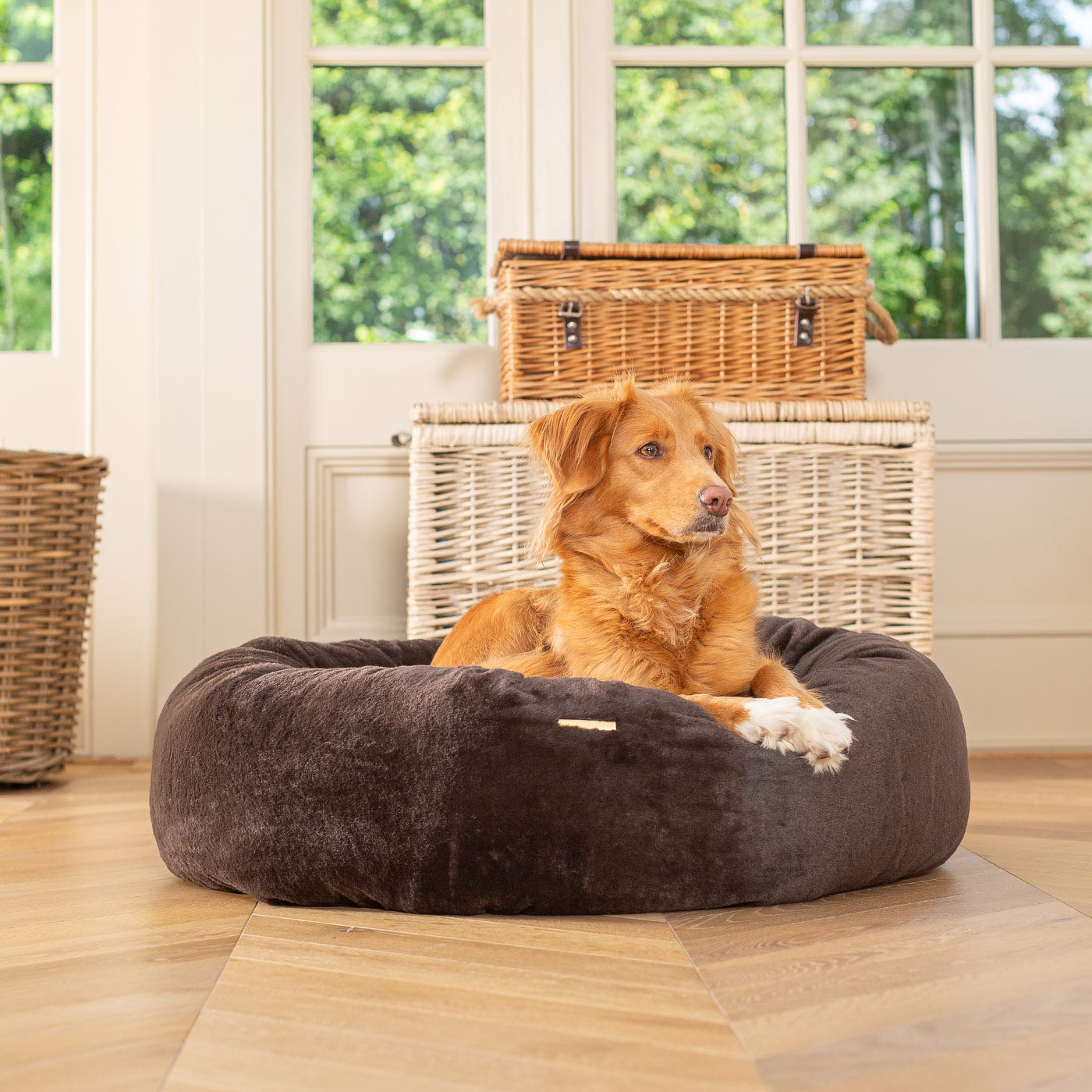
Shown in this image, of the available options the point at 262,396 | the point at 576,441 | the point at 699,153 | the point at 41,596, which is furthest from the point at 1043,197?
the point at 41,596

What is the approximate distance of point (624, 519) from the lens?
1.80 metres

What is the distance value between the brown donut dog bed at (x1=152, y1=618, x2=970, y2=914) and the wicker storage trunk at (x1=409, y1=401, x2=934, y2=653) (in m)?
1.02

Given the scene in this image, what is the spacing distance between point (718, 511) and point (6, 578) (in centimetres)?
169

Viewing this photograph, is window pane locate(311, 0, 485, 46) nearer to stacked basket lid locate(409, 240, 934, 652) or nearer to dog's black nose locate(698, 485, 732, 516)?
stacked basket lid locate(409, 240, 934, 652)

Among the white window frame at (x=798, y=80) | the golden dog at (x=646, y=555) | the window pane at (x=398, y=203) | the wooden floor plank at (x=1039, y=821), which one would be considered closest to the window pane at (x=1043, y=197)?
the white window frame at (x=798, y=80)

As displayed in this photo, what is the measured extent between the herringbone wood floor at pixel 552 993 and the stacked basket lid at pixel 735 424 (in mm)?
999

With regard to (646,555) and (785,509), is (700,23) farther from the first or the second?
(646,555)

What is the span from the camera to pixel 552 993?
3.61ft

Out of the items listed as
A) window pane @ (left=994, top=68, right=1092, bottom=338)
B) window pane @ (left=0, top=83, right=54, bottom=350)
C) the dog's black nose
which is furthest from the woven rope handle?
window pane @ (left=0, top=83, right=54, bottom=350)

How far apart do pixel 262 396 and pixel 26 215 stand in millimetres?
Result: 900

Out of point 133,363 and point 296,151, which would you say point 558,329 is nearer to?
→ point 296,151

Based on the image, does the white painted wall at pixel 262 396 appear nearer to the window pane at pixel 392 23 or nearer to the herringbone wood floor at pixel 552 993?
the window pane at pixel 392 23

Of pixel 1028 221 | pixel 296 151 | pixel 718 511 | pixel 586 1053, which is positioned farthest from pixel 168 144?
pixel 586 1053

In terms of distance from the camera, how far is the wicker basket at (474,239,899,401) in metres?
2.56
